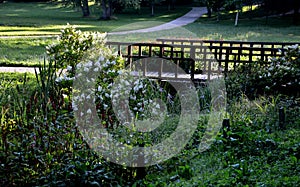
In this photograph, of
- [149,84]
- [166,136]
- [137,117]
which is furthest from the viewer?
[149,84]

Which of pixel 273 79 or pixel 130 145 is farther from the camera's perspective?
pixel 273 79

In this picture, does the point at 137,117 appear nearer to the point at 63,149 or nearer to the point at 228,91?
the point at 63,149

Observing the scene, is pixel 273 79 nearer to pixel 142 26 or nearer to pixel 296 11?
pixel 142 26

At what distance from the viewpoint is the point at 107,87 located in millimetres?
7184

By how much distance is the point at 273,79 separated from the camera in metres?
9.21

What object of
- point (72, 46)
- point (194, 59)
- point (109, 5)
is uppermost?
point (72, 46)

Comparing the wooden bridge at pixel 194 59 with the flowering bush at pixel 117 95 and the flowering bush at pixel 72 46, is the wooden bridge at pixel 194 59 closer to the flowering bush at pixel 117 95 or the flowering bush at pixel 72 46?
the flowering bush at pixel 72 46

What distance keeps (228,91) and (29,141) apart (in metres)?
4.85

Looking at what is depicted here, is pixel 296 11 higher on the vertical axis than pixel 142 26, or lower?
higher

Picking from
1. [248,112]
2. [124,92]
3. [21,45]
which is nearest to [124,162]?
[124,92]

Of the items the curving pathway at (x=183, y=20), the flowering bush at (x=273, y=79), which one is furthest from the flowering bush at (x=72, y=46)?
the curving pathway at (x=183, y=20)

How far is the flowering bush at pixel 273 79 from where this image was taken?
8984mm

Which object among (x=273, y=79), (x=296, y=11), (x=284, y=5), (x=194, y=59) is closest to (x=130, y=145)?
(x=273, y=79)

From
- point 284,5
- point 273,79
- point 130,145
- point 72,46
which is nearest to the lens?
point 130,145
